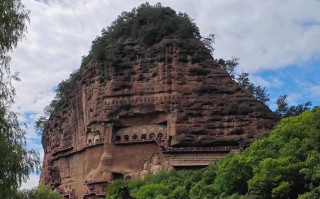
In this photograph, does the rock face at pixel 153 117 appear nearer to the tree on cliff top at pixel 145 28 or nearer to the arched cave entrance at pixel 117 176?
the arched cave entrance at pixel 117 176

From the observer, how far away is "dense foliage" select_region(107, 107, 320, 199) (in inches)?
1105

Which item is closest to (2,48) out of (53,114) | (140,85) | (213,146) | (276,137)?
(276,137)

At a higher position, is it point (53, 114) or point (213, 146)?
point (53, 114)

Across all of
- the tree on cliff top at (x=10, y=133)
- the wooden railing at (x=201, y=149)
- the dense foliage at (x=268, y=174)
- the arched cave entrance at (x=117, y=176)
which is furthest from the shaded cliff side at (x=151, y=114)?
the tree on cliff top at (x=10, y=133)

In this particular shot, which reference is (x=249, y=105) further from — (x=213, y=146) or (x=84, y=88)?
(x=84, y=88)

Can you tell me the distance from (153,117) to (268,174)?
20.7m

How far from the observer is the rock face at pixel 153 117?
45219 millimetres

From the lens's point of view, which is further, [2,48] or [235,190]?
[235,190]

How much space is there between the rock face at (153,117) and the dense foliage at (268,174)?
6625 millimetres

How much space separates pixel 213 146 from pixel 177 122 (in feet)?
11.5

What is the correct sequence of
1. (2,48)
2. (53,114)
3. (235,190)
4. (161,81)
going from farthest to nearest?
1. (53,114)
2. (161,81)
3. (235,190)
4. (2,48)

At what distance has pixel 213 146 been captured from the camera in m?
44.9


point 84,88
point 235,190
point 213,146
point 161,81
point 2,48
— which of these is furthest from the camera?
point 84,88

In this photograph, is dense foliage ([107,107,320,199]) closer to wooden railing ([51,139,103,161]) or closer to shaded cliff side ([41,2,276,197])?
shaded cliff side ([41,2,276,197])
